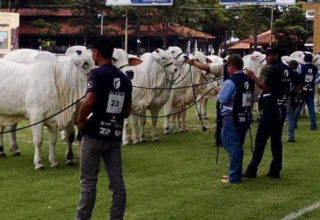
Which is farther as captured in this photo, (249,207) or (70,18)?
(70,18)

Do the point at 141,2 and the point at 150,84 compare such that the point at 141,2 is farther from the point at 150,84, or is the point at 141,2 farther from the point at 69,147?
the point at 69,147

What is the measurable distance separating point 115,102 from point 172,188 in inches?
113

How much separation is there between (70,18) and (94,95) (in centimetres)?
5272

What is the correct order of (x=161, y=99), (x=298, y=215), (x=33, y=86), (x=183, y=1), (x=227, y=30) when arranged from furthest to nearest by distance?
(x=227, y=30) < (x=183, y=1) < (x=161, y=99) < (x=33, y=86) < (x=298, y=215)

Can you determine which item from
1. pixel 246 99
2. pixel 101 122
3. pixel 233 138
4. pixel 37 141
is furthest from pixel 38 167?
pixel 101 122

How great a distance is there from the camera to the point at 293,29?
1962 inches

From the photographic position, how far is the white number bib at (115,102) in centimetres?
602

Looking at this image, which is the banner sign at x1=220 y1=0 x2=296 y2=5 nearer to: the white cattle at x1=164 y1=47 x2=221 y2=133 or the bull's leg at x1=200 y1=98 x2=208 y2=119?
the bull's leg at x1=200 y1=98 x2=208 y2=119

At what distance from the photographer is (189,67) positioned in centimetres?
1523

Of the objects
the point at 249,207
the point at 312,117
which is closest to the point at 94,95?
the point at 249,207

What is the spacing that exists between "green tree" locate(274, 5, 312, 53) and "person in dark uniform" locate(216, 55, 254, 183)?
42.0 metres

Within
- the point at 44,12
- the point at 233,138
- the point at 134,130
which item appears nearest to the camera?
the point at 233,138

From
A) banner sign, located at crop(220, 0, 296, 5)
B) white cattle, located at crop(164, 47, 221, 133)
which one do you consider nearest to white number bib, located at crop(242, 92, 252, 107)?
white cattle, located at crop(164, 47, 221, 133)

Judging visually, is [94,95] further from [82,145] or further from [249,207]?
[249,207]
